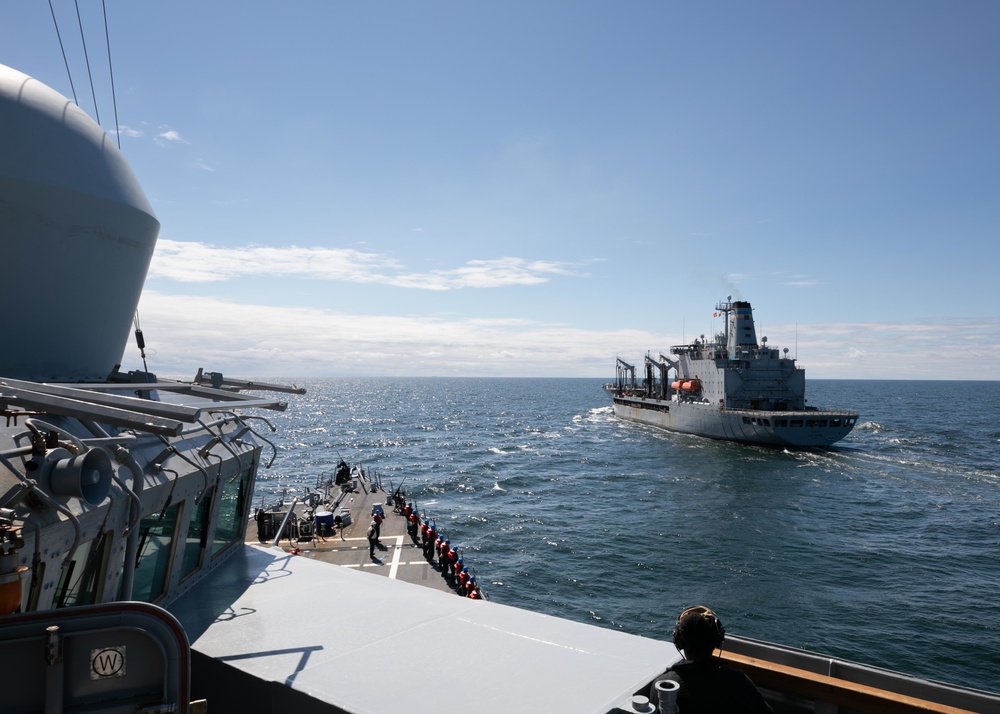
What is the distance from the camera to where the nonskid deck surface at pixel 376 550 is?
717 inches

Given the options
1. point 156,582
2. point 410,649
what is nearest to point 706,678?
point 410,649

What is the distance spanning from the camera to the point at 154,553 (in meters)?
6.71

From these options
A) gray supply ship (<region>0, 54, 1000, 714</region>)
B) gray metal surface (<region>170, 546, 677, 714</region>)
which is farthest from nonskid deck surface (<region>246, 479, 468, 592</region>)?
gray metal surface (<region>170, 546, 677, 714</region>)

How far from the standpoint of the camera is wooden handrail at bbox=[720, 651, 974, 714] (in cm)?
489

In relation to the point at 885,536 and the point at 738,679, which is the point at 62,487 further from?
the point at 885,536

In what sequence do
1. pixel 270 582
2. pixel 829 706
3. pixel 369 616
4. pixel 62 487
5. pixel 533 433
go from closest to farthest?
pixel 62 487
pixel 829 706
pixel 369 616
pixel 270 582
pixel 533 433

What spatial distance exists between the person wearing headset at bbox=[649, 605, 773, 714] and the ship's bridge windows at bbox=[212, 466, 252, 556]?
6839 millimetres

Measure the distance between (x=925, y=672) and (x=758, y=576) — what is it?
779 cm

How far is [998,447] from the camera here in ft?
198

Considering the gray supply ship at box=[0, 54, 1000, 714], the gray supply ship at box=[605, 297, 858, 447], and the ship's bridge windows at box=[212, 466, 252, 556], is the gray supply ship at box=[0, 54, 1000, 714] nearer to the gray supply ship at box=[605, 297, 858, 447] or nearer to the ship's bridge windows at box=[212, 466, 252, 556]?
the ship's bridge windows at box=[212, 466, 252, 556]

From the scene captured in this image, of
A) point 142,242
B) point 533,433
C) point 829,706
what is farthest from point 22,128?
point 533,433

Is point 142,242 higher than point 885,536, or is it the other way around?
point 142,242

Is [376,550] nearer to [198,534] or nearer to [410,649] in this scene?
[198,534]

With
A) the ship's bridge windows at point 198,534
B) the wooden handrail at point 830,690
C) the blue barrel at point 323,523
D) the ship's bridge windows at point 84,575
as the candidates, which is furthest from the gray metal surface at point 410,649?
the blue barrel at point 323,523
